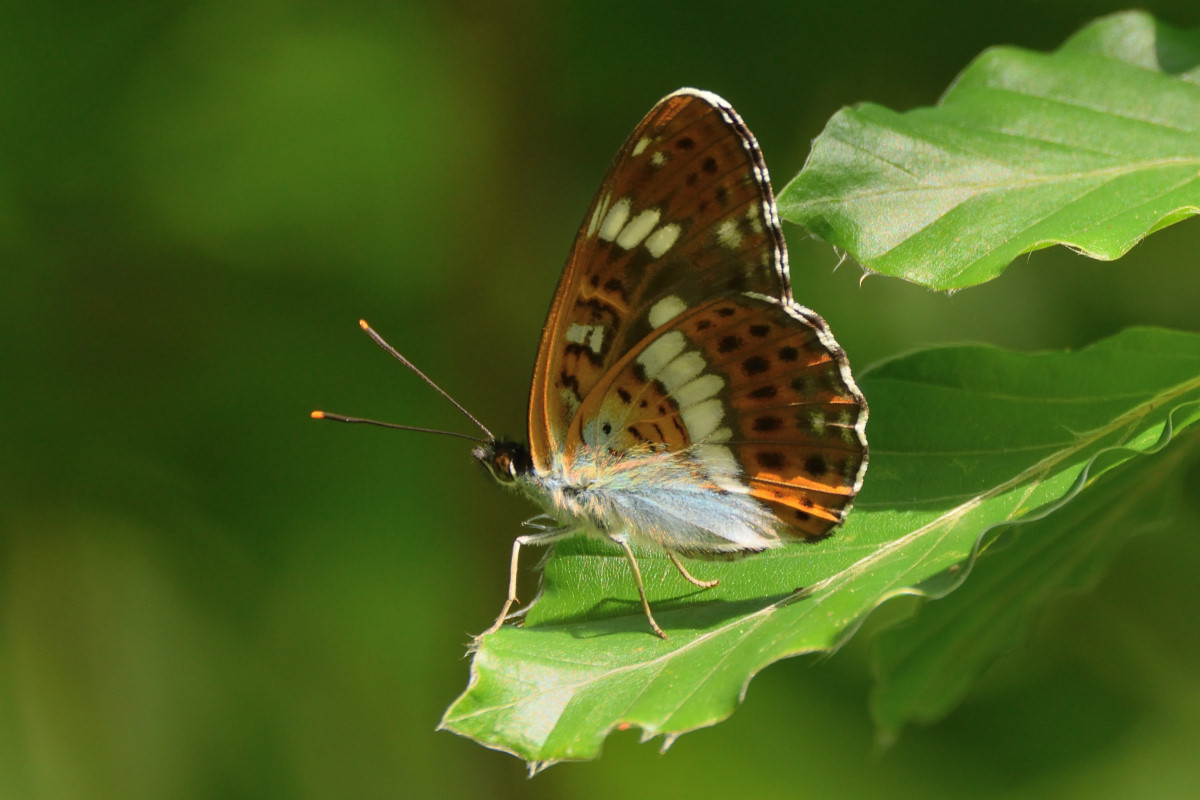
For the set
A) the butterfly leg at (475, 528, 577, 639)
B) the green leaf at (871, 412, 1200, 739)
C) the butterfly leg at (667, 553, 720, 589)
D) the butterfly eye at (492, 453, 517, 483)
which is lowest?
the green leaf at (871, 412, 1200, 739)

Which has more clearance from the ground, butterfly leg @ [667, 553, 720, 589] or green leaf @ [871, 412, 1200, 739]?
butterfly leg @ [667, 553, 720, 589]

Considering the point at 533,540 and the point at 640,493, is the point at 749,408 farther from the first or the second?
the point at 533,540

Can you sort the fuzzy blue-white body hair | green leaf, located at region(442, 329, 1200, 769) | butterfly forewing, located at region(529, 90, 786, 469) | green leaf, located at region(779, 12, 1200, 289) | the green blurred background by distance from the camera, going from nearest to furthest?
green leaf, located at region(442, 329, 1200, 769)
green leaf, located at region(779, 12, 1200, 289)
butterfly forewing, located at region(529, 90, 786, 469)
the fuzzy blue-white body hair
the green blurred background

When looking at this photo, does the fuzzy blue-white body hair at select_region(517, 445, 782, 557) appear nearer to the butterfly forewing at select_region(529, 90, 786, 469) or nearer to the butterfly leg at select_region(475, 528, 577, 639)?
the butterfly leg at select_region(475, 528, 577, 639)

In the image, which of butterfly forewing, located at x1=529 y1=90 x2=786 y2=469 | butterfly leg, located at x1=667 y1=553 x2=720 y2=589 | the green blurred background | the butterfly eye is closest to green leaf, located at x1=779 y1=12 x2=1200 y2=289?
butterfly forewing, located at x1=529 y1=90 x2=786 y2=469

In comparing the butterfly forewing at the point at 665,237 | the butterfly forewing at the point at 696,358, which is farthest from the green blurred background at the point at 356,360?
the butterfly forewing at the point at 665,237

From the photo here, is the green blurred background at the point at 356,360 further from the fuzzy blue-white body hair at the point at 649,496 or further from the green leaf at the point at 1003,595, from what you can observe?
the fuzzy blue-white body hair at the point at 649,496

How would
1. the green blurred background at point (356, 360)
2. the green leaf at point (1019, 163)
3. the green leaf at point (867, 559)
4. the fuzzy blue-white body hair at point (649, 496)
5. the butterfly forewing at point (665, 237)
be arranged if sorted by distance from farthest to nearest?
the green blurred background at point (356, 360), the fuzzy blue-white body hair at point (649, 496), the butterfly forewing at point (665, 237), the green leaf at point (1019, 163), the green leaf at point (867, 559)
